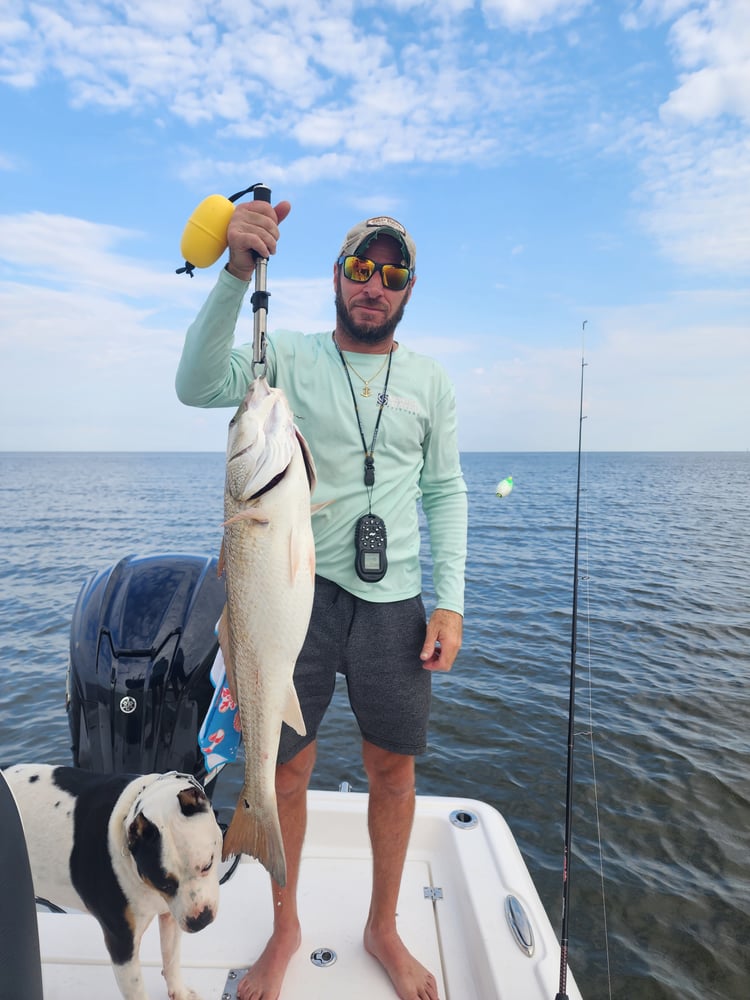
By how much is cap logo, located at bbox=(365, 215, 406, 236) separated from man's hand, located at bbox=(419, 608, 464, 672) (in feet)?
5.46

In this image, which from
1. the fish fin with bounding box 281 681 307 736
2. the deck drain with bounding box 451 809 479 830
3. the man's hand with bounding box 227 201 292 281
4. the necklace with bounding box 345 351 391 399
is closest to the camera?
the man's hand with bounding box 227 201 292 281

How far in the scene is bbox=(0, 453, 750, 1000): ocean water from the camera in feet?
15.6

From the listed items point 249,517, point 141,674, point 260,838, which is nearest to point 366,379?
point 249,517

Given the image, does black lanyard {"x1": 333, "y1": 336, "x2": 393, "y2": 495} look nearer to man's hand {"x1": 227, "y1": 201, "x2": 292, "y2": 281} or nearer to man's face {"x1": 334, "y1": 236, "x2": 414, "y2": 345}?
man's face {"x1": 334, "y1": 236, "x2": 414, "y2": 345}

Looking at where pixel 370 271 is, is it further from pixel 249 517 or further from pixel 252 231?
pixel 249 517

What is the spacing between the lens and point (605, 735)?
7680mm

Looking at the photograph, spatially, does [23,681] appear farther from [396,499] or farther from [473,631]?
[396,499]

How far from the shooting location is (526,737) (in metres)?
7.59

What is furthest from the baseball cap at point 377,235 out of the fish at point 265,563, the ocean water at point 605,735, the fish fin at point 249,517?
the ocean water at point 605,735

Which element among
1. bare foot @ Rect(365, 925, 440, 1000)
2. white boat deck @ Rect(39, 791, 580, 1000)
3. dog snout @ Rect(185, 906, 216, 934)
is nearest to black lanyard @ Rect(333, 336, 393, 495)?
dog snout @ Rect(185, 906, 216, 934)

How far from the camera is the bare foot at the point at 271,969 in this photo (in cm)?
251

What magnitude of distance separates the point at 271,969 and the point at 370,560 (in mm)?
1847

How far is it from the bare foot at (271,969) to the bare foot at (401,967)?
38cm

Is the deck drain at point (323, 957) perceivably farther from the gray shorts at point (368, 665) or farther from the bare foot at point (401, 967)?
the gray shorts at point (368, 665)
